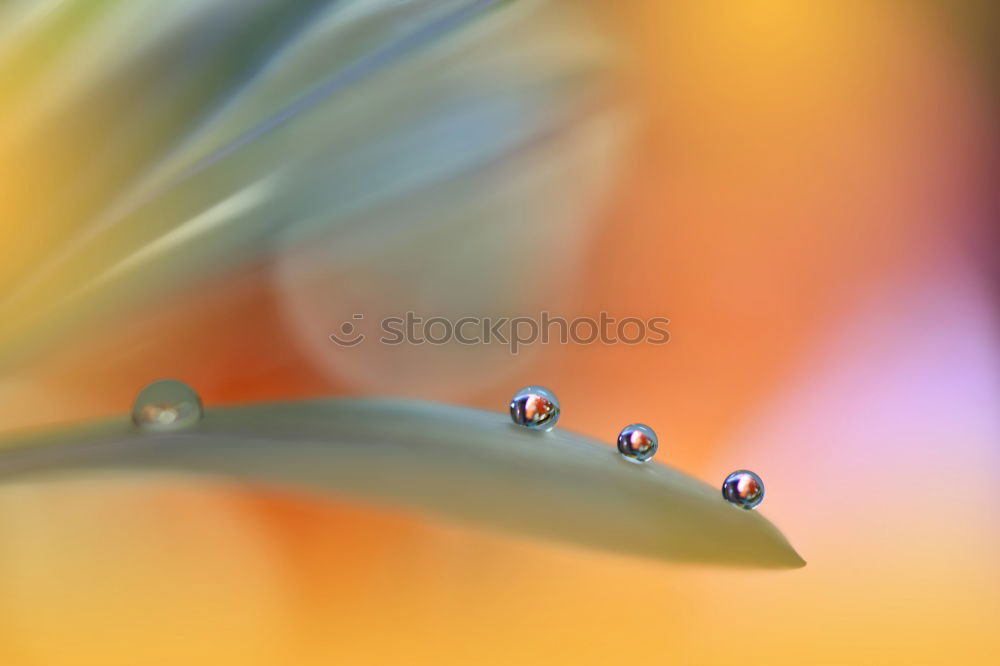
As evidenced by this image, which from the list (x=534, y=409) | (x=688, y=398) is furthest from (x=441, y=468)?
(x=688, y=398)

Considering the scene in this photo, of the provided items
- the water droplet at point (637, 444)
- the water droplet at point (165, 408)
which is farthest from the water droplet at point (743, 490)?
the water droplet at point (165, 408)

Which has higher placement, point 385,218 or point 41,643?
point 385,218

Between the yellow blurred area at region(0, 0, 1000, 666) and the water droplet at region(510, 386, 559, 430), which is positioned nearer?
the water droplet at region(510, 386, 559, 430)

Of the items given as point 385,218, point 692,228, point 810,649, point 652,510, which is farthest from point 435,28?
point 810,649

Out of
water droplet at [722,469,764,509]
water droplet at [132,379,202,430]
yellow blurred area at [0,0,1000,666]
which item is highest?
yellow blurred area at [0,0,1000,666]

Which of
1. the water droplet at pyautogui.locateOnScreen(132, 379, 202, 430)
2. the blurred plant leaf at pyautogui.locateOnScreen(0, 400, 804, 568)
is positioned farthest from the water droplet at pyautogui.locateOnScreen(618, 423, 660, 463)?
the water droplet at pyautogui.locateOnScreen(132, 379, 202, 430)

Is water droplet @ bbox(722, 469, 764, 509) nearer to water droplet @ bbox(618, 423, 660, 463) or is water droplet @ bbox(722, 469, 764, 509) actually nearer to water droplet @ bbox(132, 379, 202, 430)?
water droplet @ bbox(618, 423, 660, 463)

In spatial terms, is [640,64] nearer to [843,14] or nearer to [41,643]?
[843,14]

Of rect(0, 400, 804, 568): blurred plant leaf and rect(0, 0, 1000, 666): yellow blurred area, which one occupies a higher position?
rect(0, 0, 1000, 666): yellow blurred area
